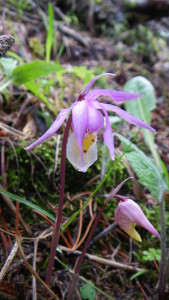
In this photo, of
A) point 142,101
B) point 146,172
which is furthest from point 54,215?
point 142,101

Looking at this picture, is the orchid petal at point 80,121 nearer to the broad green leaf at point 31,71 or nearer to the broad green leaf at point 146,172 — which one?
the broad green leaf at point 146,172

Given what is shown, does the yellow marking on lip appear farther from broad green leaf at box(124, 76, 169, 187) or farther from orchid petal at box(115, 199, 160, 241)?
broad green leaf at box(124, 76, 169, 187)

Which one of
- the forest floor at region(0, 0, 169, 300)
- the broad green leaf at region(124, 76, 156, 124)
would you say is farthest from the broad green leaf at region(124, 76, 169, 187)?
the forest floor at region(0, 0, 169, 300)

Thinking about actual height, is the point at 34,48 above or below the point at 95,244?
above

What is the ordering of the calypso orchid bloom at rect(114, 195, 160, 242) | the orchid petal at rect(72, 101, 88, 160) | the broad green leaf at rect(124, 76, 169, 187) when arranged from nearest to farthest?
the orchid petal at rect(72, 101, 88, 160), the calypso orchid bloom at rect(114, 195, 160, 242), the broad green leaf at rect(124, 76, 169, 187)

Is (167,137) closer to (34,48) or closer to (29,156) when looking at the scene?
(29,156)

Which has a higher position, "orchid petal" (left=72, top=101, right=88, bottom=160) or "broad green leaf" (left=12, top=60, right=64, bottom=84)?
"broad green leaf" (left=12, top=60, right=64, bottom=84)

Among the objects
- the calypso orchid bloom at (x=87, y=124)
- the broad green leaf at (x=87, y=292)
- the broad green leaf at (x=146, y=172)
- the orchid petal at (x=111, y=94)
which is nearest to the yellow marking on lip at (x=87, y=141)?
the calypso orchid bloom at (x=87, y=124)

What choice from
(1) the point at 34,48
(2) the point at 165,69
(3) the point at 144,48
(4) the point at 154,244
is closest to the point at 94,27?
(3) the point at 144,48
